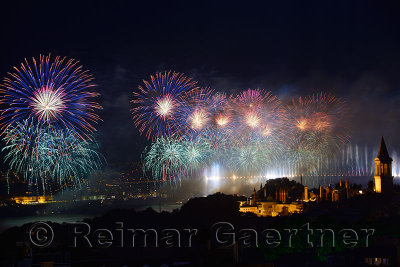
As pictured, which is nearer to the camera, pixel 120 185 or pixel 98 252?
pixel 98 252

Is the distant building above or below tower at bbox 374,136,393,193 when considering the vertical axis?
below

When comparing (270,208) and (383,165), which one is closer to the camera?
(383,165)

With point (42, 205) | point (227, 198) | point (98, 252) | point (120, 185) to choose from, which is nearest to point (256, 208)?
point (227, 198)

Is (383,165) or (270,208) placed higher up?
(383,165)

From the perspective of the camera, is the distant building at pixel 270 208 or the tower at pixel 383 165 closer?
the tower at pixel 383 165

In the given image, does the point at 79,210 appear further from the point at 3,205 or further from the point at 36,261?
the point at 36,261

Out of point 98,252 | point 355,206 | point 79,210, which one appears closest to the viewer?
point 98,252

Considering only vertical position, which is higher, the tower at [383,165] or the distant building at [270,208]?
the tower at [383,165]

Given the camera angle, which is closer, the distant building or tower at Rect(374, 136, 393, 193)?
tower at Rect(374, 136, 393, 193)

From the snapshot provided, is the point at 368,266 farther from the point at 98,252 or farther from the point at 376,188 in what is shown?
the point at 376,188

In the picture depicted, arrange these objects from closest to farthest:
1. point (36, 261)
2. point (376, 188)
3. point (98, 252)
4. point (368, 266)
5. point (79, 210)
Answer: point (36, 261), point (368, 266), point (98, 252), point (376, 188), point (79, 210)
